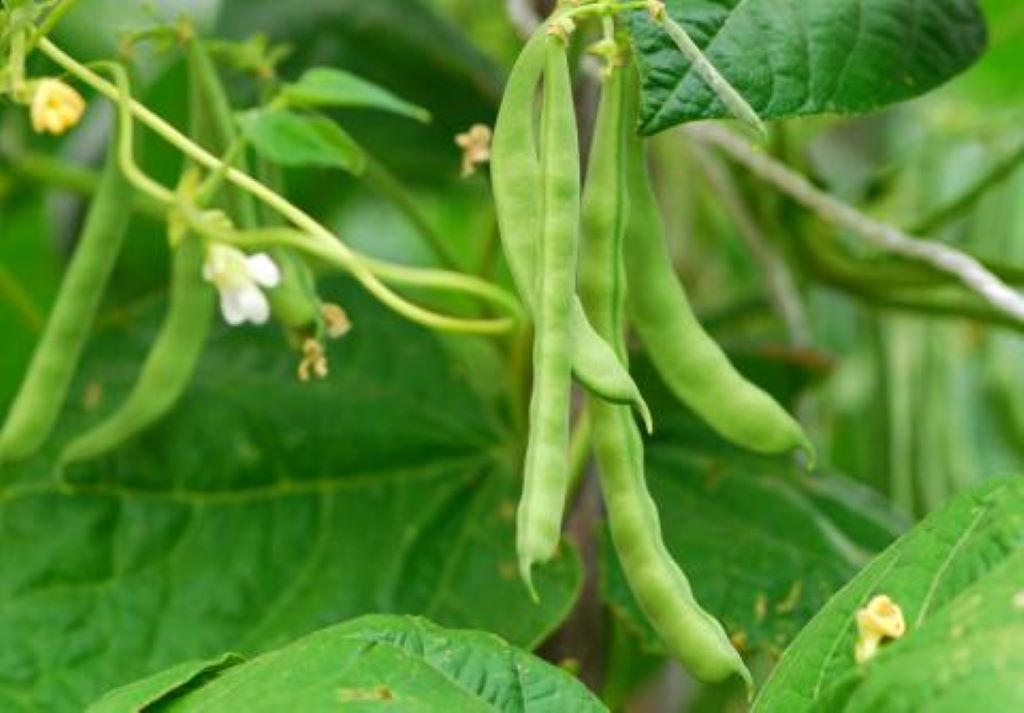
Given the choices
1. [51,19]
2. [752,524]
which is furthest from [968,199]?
[51,19]

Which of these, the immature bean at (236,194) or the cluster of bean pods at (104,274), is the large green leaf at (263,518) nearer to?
the cluster of bean pods at (104,274)

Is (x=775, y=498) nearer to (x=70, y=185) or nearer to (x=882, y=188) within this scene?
(x=882, y=188)

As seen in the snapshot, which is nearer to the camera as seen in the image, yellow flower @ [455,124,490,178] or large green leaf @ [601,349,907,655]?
yellow flower @ [455,124,490,178]

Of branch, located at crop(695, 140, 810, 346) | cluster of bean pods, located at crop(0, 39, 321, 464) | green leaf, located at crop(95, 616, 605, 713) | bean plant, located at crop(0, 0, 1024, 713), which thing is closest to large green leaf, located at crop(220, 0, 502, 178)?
bean plant, located at crop(0, 0, 1024, 713)

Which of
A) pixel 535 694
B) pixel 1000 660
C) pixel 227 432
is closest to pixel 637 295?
pixel 535 694

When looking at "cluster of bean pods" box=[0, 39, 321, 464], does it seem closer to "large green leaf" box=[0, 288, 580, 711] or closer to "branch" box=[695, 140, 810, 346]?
"large green leaf" box=[0, 288, 580, 711]

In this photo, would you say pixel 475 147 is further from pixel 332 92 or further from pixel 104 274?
pixel 104 274

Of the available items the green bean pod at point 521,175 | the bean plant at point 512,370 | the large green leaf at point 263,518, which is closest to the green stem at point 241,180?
the bean plant at point 512,370
